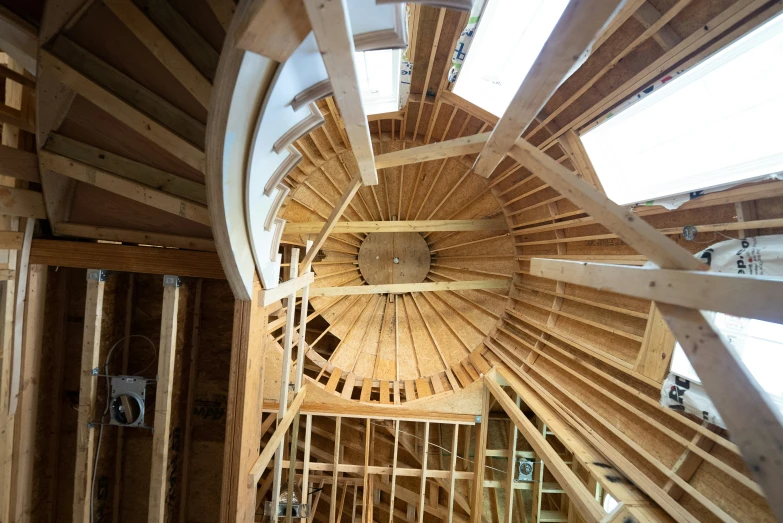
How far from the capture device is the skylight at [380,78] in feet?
13.2

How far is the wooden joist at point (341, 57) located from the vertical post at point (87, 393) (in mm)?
2597

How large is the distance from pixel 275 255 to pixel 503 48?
10.7ft

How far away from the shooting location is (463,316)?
22.4ft

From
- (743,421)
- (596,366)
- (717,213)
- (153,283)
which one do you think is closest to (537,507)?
(596,366)

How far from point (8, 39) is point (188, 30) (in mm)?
1105

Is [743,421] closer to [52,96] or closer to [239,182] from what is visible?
[239,182]

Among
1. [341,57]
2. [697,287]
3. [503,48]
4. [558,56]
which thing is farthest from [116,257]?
[503,48]

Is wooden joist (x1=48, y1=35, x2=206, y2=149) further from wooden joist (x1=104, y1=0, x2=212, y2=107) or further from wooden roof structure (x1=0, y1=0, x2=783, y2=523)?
wooden joist (x1=104, y1=0, x2=212, y2=107)

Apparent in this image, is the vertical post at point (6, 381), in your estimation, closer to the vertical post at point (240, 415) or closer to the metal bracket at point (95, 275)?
the metal bracket at point (95, 275)

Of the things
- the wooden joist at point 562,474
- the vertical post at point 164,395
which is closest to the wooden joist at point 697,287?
the wooden joist at point 562,474

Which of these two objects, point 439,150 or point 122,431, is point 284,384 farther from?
point 439,150

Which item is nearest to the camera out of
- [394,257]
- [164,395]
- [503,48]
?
[164,395]

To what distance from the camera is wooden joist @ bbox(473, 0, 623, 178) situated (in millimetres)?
1400

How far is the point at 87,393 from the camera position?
10.2ft
